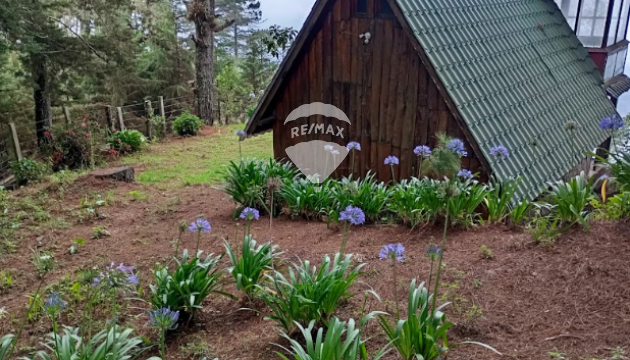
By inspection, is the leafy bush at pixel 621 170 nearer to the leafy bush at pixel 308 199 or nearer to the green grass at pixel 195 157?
the leafy bush at pixel 308 199

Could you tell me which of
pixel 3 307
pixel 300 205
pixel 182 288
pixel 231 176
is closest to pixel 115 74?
pixel 231 176

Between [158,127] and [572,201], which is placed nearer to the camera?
[572,201]

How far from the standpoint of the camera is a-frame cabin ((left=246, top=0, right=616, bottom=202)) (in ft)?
23.5

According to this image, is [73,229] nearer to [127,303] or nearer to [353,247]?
[127,303]

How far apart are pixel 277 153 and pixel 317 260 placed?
4.87 meters

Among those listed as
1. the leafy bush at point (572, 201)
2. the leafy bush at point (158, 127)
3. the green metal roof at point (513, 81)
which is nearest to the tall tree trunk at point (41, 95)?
the leafy bush at point (158, 127)

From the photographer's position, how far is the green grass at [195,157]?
11.8 m

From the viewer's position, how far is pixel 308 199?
7.30m

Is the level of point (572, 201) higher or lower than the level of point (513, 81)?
lower

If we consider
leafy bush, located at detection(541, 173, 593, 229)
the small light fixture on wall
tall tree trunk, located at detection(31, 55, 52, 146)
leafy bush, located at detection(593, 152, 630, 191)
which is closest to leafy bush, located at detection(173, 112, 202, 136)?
tall tree trunk, located at detection(31, 55, 52, 146)

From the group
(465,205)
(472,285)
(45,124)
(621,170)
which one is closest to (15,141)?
(45,124)

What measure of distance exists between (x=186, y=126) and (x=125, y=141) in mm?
2824

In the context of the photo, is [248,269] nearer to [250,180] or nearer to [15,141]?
[250,180]

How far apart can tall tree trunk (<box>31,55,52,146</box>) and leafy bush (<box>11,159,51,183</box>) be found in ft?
5.29
